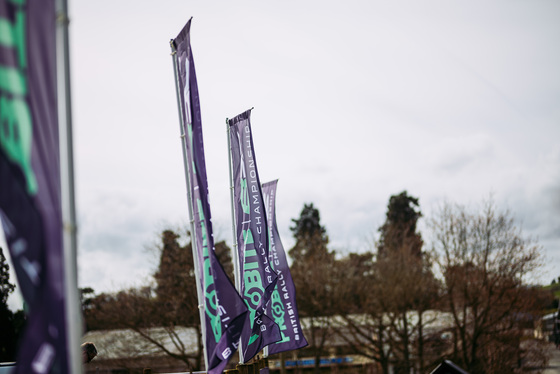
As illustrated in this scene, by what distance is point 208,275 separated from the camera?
742cm

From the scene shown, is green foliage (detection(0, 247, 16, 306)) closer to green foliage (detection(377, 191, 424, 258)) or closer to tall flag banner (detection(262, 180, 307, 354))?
tall flag banner (detection(262, 180, 307, 354))

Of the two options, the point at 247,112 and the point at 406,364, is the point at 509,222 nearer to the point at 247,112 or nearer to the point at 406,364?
the point at 406,364

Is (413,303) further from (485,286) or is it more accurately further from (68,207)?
(68,207)

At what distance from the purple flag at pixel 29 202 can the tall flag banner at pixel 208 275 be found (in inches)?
137

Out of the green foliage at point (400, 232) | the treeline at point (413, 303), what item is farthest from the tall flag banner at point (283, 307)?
the green foliage at point (400, 232)

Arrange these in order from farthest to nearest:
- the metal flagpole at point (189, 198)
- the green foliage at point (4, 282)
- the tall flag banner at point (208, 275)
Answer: the green foliage at point (4, 282) < the metal flagpole at point (189, 198) < the tall flag banner at point (208, 275)

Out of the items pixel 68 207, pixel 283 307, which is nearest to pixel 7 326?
pixel 283 307

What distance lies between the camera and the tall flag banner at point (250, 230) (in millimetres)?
11242

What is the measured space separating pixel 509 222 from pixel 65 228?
3573cm

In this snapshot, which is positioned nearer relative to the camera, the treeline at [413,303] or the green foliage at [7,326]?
the green foliage at [7,326]

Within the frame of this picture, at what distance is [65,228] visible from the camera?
4.12 m

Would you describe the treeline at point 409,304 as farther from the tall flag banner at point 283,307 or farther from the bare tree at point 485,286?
the tall flag banner at point 283,307

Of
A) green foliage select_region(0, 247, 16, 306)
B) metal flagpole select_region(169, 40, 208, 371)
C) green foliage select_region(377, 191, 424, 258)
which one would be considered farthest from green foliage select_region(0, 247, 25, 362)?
green foliage select_region(377, 191, 424, 258)

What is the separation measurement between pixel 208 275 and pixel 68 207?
3429 mm
